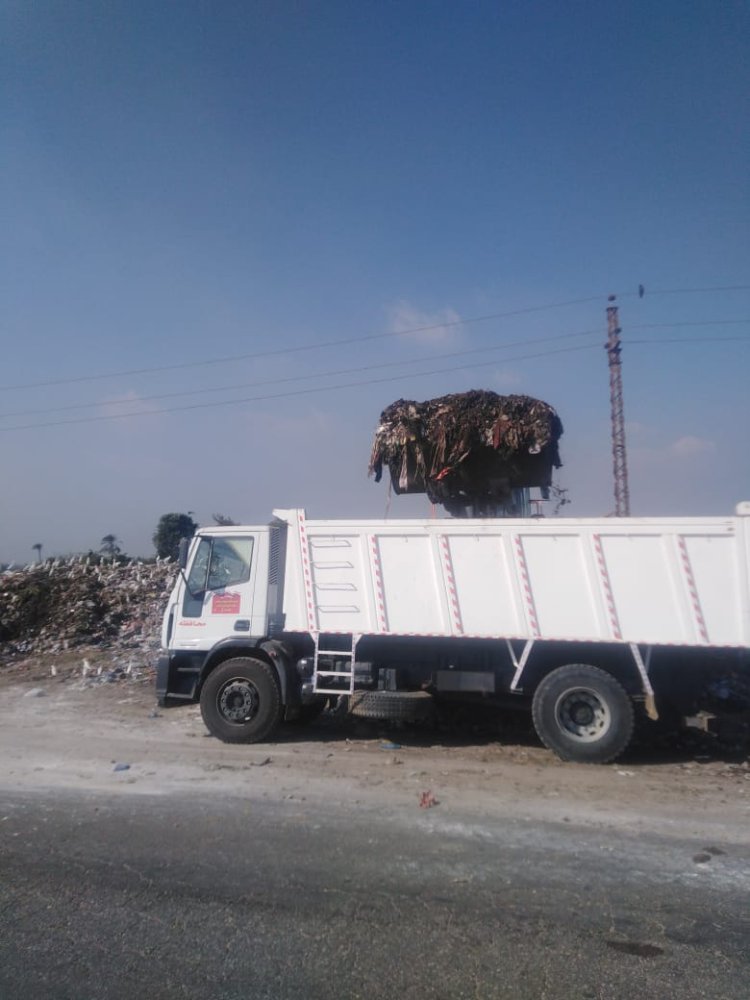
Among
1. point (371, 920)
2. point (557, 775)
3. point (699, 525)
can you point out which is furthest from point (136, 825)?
point (699, 525)

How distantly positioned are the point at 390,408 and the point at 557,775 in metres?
6.56

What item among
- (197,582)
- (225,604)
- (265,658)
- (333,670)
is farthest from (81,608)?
(333,670)

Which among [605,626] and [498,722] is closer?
[605,626]

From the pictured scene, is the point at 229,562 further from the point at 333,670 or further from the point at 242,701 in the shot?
the point at 333,670

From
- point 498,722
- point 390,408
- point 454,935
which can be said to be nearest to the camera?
point 454,935

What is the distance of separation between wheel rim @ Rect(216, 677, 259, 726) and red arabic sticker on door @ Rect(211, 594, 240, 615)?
0.79 meters

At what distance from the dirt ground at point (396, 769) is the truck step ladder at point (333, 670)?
66 cm

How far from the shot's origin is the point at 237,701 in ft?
26.6

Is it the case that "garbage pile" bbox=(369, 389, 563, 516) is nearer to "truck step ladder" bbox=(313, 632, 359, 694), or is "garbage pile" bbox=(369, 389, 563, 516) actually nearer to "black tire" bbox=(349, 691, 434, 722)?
"truck step ladder" bbox=(313, 632, 359, 694)

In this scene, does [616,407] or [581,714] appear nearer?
[581,714]

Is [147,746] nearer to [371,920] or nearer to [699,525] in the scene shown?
[371,920]

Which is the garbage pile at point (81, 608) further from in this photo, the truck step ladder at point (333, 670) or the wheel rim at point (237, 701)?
the truck step ladder at point (333, 670)

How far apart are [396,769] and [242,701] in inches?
81.3

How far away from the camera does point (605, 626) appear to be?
7324mm
